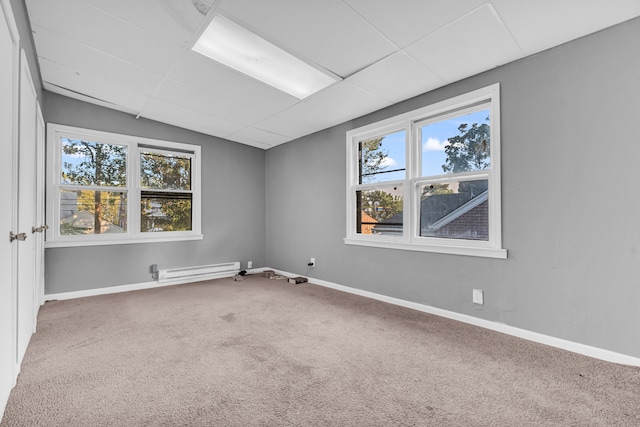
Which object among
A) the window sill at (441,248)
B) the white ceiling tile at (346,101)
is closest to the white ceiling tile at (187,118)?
the white ceiling tile at (346,101)

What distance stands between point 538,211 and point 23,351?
396 cm

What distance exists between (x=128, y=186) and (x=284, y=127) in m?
2.32

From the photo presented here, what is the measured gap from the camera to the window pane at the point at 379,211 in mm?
3495

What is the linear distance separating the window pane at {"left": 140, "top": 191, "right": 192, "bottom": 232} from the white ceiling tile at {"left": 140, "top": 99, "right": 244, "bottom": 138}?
1.05m

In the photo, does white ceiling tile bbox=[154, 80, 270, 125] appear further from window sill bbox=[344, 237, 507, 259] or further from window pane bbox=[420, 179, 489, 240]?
window pane bbox=[420, 179, 489, 240]

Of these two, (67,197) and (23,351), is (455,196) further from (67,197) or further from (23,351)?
(67,197)

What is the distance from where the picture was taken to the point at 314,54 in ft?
8.16

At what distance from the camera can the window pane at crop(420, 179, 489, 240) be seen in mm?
2773

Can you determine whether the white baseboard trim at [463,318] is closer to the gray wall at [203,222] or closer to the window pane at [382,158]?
the gray wall at [203,222]

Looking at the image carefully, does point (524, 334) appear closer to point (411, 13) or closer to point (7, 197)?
point (411, 13)

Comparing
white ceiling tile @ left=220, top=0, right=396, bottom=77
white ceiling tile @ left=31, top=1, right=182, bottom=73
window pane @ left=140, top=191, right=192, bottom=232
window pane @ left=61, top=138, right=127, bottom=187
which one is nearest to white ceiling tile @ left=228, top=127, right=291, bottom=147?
window pane @ left=140, top=191, right=192, bottom=232

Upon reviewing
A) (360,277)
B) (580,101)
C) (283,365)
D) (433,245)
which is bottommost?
(283,365)

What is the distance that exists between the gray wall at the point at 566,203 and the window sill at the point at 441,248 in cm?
6

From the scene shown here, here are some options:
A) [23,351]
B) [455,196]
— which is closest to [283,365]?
[23,351]
